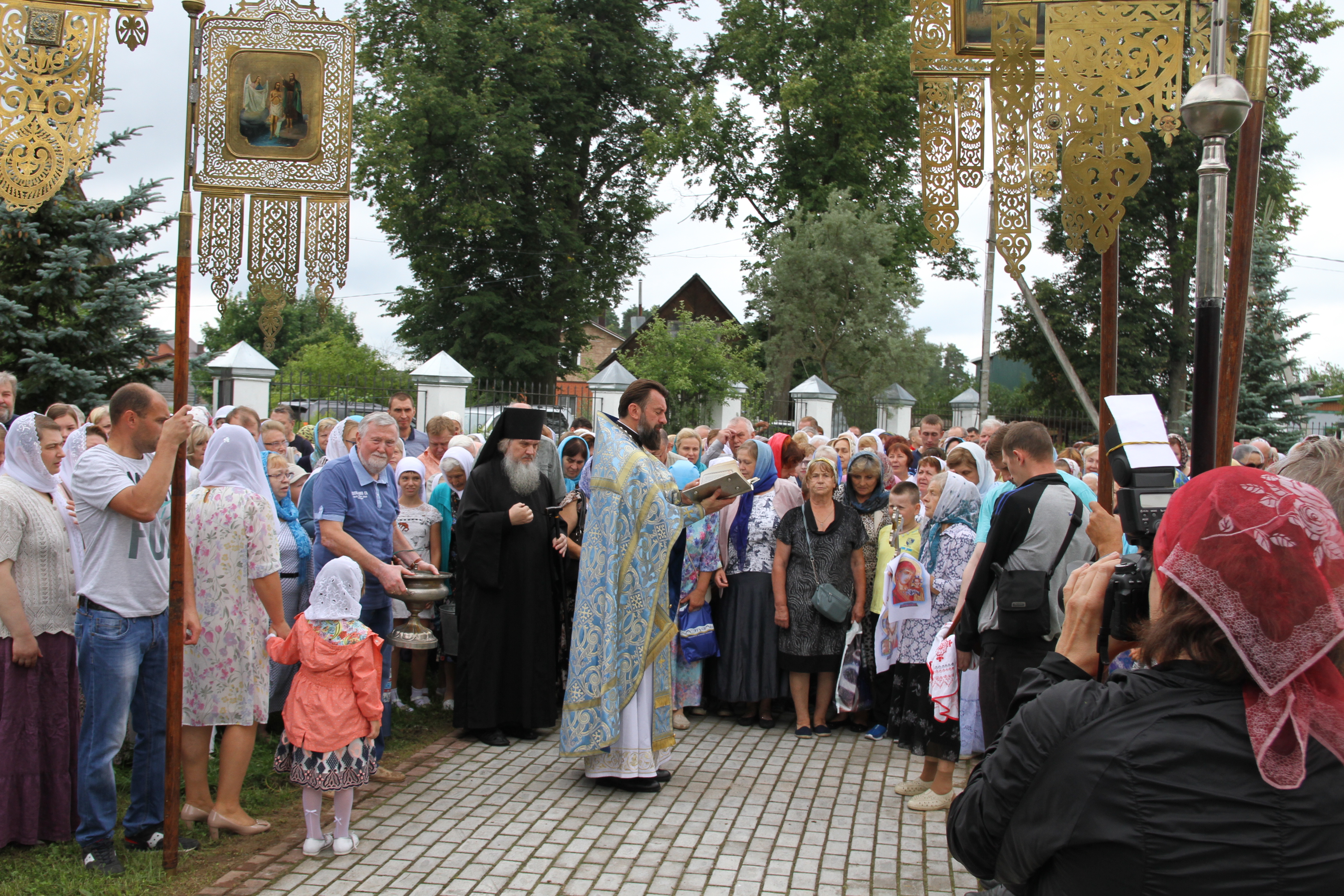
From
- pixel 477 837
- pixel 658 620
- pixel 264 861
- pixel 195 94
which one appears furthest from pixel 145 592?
pixel 658 620

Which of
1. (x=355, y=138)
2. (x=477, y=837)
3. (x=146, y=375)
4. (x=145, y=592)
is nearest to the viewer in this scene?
(x=145, y=592)

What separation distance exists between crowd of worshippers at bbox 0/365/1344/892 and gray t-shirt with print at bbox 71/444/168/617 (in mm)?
10

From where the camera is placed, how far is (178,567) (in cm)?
410

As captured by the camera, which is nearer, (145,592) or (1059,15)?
(1059,15)

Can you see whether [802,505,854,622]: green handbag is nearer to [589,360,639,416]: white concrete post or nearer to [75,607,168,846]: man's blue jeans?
[75,607,168,846]: man's blue jeans

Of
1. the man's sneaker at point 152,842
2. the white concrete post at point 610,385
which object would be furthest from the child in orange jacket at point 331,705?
the white concrete post at point 610,385

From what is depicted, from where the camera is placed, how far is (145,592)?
4.27 meters

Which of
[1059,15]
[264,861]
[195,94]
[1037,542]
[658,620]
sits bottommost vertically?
[264,861]

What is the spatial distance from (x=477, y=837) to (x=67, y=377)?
7.45 meters

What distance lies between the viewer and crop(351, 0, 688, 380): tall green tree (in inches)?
1046

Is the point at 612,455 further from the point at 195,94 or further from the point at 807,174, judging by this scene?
the point at 807,174

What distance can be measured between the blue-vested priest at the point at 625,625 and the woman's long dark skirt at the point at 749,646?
4.32 ft

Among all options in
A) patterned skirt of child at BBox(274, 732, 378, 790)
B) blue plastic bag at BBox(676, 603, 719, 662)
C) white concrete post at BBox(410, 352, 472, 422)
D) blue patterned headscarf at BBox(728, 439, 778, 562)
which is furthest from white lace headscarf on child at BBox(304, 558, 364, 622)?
white concrete post at BBox(410, 352, 472, 422)

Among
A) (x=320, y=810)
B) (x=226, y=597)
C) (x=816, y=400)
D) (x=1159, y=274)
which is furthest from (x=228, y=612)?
(x=1159, y=274)
